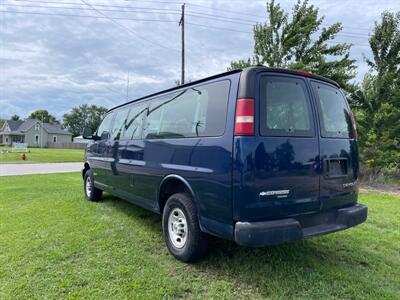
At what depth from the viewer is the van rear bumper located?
270 centimetres

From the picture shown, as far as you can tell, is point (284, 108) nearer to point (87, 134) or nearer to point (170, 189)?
point (170, 189)

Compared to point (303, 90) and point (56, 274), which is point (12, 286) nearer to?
point (56, 274)

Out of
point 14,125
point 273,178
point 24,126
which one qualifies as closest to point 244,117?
point 273,178

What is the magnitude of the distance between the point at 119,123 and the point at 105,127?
0.89 m

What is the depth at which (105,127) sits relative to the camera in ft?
20.8

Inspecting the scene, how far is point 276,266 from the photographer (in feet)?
11.3

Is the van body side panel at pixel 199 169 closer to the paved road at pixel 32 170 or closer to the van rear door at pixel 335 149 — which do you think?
the van rear door at pixel 335 149

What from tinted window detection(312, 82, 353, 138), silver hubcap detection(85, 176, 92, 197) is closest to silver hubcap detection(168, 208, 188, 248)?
tinted window detection(312, 82, 353, 138)

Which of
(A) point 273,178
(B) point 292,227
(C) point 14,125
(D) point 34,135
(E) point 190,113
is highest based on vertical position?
(C) point 14,125

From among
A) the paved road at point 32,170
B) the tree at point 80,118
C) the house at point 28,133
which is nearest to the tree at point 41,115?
the tree at point 80,118

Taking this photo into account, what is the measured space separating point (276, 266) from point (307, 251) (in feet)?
2.31

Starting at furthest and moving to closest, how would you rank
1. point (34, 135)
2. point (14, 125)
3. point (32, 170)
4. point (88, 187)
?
point (14, 125) < point (34, 135) < point (32, 170) < point (88, 187)

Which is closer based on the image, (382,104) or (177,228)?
(177,228)

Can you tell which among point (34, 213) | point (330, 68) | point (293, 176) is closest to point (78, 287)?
point (293, 176)
